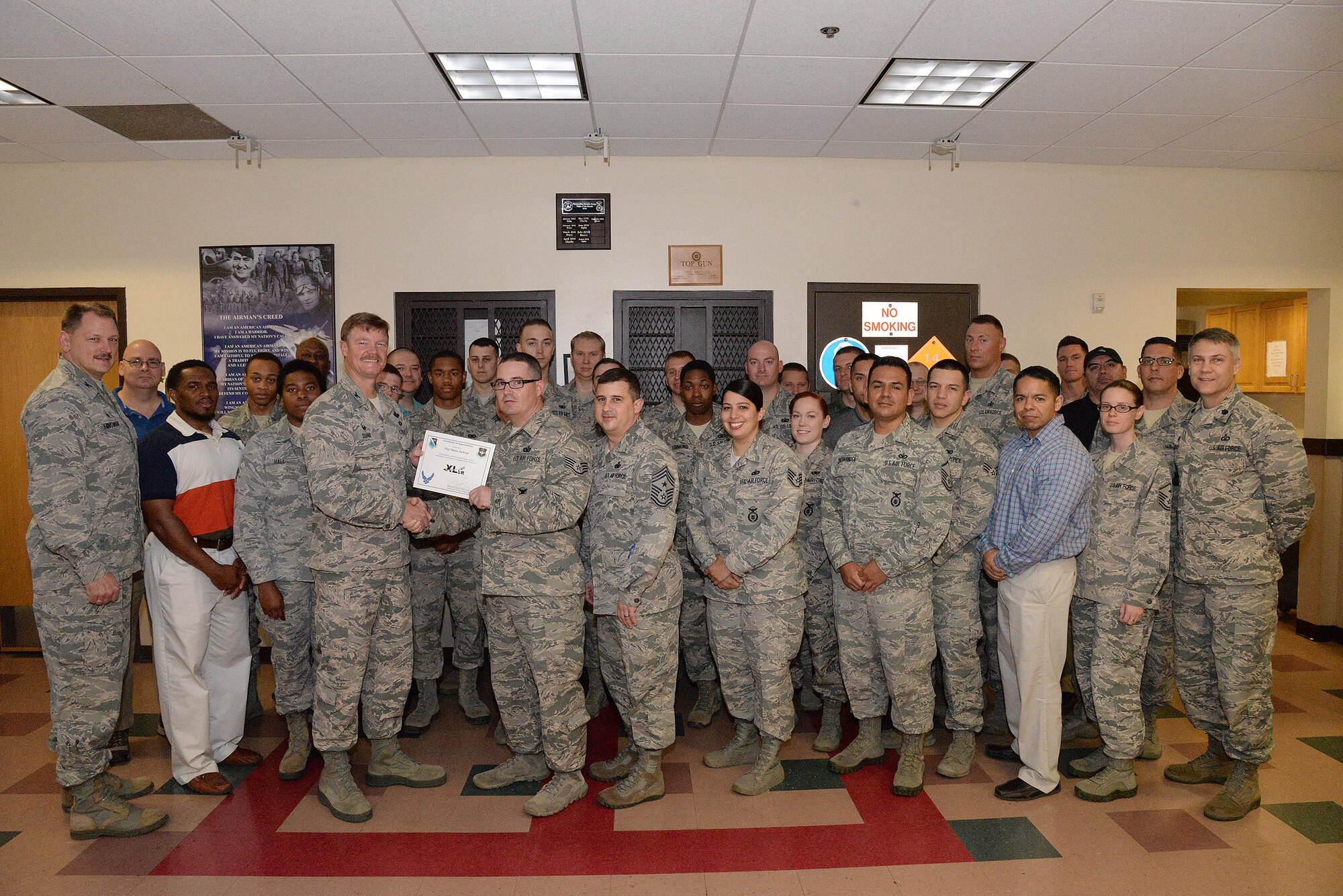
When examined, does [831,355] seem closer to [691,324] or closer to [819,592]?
[691,324]

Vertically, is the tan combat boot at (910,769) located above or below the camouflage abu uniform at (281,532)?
below

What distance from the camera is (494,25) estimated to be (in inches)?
141

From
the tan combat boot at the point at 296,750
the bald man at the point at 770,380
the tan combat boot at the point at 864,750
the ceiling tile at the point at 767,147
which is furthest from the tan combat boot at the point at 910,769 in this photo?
the ceiling tile at the point at 767,147

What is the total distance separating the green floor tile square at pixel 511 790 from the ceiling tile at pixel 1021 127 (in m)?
4.63

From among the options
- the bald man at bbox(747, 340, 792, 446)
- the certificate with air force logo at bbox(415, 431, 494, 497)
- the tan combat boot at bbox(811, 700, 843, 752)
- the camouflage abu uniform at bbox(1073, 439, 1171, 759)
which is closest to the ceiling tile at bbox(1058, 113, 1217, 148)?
the bald man at bbox(747, 340, 792, 446)

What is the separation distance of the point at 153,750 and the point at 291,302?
10.2ft

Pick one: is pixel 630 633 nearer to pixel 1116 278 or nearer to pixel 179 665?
pixel 179 665

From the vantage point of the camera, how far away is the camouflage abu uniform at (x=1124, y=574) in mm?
3154

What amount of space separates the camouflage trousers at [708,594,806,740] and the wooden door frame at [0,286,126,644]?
5.02 meters

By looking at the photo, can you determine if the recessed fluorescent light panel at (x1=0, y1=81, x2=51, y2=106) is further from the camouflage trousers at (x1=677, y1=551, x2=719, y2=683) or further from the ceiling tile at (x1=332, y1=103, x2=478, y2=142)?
the camouflage trousers at (x1=677, y1=551, x2=719, y2=683)

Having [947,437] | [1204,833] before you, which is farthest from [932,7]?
[1204,833]

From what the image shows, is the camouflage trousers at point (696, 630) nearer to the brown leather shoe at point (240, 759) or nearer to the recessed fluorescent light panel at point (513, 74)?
the brown leather shoe at point (240, 759)

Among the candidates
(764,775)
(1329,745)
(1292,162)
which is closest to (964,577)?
(764,775)

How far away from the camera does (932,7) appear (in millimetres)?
3430
